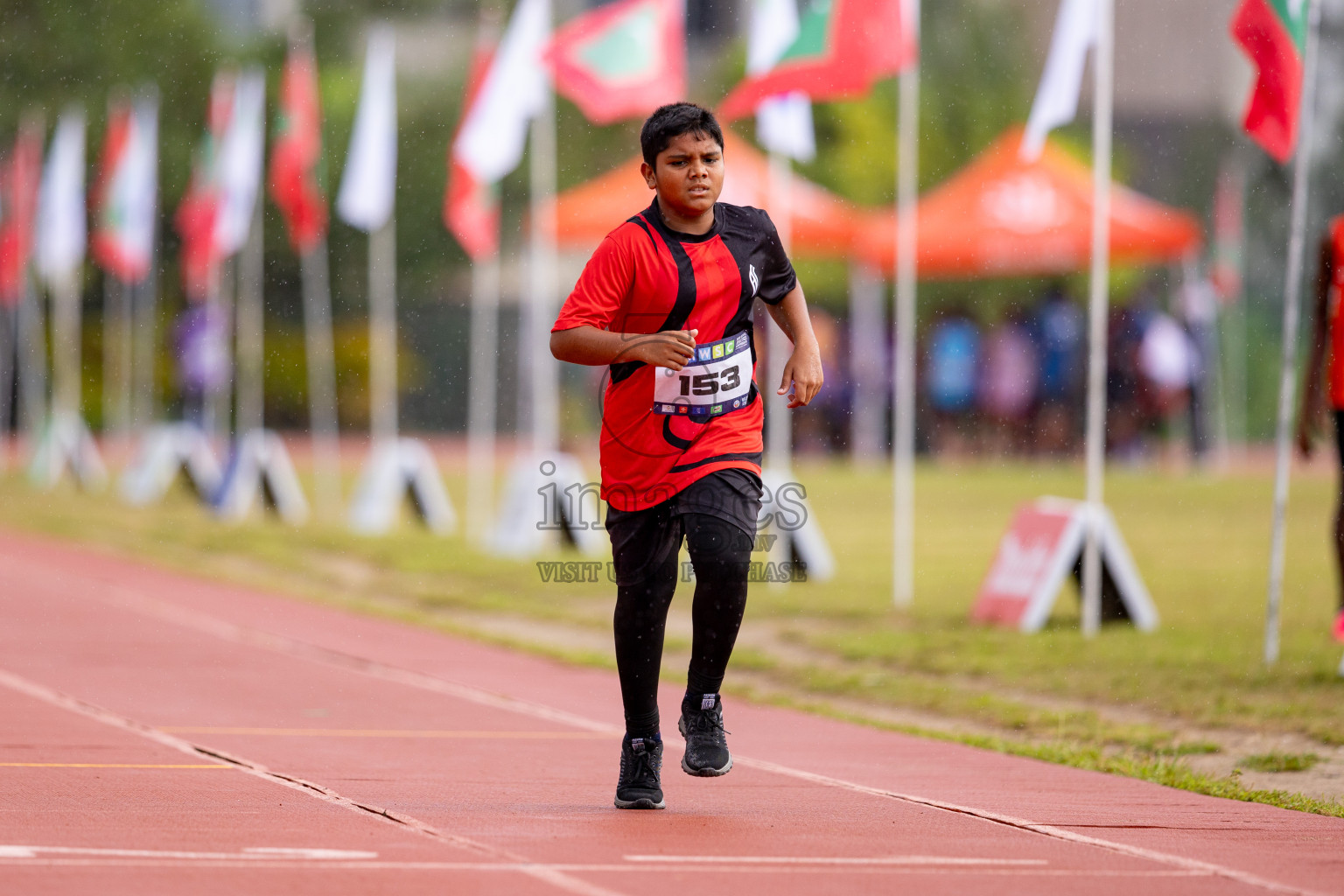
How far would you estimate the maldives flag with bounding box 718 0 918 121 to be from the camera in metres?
12.8

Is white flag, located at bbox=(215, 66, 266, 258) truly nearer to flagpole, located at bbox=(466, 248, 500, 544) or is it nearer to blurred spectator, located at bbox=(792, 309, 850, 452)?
flagpole, located at bbox=(466, 248, 500, 544)

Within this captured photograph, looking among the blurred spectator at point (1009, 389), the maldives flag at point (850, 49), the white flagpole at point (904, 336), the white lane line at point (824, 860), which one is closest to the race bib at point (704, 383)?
the white lane line at point (824, 860)

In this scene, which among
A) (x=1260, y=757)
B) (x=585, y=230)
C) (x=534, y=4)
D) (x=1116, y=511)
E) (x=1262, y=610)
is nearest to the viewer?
(x=1260, y=757)

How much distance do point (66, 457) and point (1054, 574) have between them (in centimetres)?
1732

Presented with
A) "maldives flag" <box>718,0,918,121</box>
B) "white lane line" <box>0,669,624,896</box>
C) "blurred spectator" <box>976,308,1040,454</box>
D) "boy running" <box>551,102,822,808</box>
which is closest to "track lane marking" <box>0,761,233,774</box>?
"white lane line" <box>0,669,624,896</box>

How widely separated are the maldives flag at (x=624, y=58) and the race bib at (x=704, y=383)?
1003cm

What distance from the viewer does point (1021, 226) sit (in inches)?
1016

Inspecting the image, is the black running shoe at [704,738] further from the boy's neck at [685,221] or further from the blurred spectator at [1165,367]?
the blurred spectator at [1165,367]

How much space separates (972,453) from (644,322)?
25.0 m

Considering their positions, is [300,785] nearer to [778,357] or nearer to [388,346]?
[778,357]

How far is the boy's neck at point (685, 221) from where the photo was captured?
228 inches

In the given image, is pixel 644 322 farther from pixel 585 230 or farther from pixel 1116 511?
pixel 585 230

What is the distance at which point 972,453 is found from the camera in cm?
3033

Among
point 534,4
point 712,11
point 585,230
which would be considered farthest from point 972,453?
point 712,11
